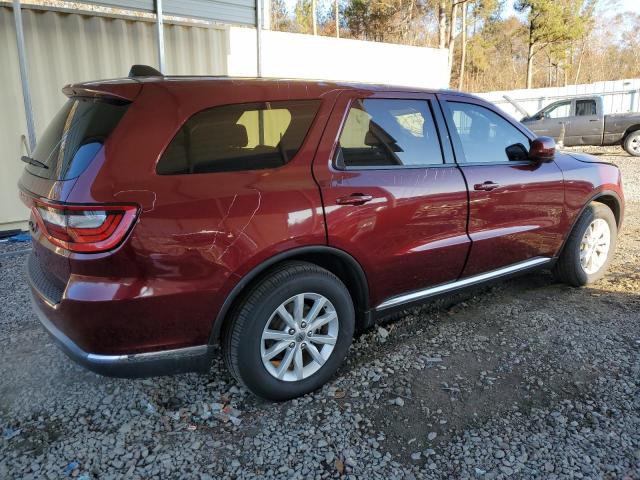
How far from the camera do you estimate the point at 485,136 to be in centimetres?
372

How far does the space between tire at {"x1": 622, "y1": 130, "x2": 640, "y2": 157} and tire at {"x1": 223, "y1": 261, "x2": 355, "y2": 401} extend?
1500cm

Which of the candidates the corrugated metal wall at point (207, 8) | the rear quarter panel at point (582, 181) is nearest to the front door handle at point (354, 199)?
the rear quarter panel at point (582, 181)

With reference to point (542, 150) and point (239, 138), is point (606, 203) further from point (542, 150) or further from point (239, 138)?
point (239, 138)

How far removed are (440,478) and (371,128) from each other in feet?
6.41

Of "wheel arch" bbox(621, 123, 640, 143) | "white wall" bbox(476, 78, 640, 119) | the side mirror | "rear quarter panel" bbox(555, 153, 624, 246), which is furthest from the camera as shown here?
"white wall" bbox(476, 78, 640, 119)

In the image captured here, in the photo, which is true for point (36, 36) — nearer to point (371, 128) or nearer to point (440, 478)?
point (371, 128)

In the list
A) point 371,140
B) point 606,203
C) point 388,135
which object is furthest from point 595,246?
point 371,140

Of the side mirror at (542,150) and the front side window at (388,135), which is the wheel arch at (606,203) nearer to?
the side mirror at (542,150)

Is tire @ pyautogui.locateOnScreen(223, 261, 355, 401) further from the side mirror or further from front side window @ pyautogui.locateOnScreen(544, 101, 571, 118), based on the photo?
front side window @ pyautogui.locateOnScreen(544, 101, 571, 118)

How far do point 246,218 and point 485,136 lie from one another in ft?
7.10

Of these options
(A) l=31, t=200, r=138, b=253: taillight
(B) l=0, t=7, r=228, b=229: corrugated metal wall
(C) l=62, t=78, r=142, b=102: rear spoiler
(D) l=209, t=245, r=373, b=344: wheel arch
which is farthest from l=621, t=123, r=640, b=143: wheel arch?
(A) l=31, t=200, r=138, b=253: taillight

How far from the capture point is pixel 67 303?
2.25 m

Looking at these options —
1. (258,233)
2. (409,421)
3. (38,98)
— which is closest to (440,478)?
(409,421)

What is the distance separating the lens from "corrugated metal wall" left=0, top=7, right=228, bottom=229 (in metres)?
6.23
